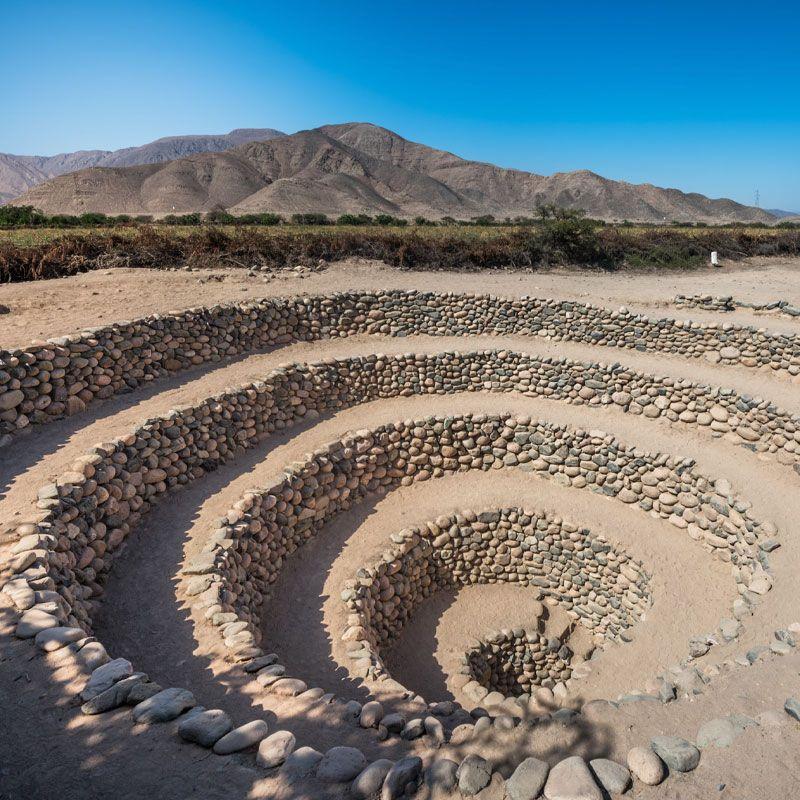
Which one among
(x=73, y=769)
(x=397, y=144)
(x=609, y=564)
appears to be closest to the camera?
(x=73, y=769)

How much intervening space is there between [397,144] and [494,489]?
396ft

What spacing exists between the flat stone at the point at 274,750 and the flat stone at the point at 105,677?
137 cm

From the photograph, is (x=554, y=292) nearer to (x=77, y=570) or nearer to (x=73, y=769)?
(x=77, y=570)

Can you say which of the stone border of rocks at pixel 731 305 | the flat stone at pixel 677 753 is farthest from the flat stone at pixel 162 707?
the stone border of rocks at pixel 731 305

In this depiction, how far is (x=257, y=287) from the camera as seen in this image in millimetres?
16125

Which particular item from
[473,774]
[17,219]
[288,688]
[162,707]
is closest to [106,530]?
[288,688]

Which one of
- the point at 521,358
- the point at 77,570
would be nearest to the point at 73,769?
the point at 77,570

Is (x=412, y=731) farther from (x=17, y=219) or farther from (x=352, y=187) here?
(x=352, y=187)

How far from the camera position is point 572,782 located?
3422mm

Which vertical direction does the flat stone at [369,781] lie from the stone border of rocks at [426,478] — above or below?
above

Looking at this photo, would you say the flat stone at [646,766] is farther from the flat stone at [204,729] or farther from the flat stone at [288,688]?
the flat stone at [288,688]

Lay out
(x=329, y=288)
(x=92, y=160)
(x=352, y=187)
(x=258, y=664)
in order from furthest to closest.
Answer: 1. (x=92, y=160)
2. (x=352, y=187)
3. (x=329, y=288)
4. (x=258, y=664)

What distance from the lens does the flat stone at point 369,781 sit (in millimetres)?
3377

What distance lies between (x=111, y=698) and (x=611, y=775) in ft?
11.8
